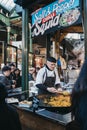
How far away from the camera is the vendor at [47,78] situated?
6123 mm

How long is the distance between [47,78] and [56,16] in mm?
1462

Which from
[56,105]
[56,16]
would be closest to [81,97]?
[56,105]

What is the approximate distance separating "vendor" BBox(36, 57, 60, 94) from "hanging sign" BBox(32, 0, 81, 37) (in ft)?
2.73

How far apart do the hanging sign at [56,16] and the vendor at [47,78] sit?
2.73ft

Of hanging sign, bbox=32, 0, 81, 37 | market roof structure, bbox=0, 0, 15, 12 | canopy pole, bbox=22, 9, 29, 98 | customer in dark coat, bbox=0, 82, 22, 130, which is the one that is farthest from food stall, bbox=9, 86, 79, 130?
market roof structure, bbox=0, 0, 15, 12

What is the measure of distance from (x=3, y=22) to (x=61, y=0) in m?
17.5

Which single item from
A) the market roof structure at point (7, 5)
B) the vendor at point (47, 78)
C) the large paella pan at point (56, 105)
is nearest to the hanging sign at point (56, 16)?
the vendor at point (47, 78)

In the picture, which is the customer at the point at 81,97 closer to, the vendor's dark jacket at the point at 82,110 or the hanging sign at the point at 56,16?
the vendor's dark jacket at the point at 82,110

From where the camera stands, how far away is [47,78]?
21.2 feet

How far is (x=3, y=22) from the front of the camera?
23.3 metres

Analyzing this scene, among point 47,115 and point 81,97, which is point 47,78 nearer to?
point 47,115

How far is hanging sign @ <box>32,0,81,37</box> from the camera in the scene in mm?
5781

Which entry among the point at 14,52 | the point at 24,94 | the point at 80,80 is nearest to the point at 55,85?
the point at 24,94

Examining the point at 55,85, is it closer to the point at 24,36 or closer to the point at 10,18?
the point at 24,36
